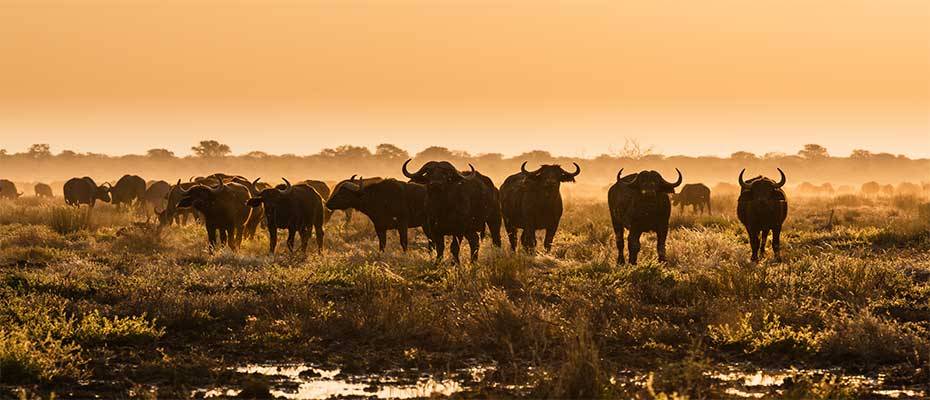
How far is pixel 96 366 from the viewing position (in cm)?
909

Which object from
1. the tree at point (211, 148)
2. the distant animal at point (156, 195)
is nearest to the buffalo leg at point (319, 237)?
the distant animal at point (156, 195)

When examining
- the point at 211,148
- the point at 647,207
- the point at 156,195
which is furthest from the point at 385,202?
the point at 211,148

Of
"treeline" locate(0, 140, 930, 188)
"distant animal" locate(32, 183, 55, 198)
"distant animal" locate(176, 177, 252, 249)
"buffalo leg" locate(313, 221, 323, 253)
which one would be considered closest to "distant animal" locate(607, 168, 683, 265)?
"buffalo leg" locate(313, 221, 323, 253)

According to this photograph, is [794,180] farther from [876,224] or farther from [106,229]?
[106,229]

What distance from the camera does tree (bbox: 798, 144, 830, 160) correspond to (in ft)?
522

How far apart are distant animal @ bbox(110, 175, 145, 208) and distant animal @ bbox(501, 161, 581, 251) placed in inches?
842

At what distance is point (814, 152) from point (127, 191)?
472ft

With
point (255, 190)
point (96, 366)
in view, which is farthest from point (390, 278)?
point (255, 190)

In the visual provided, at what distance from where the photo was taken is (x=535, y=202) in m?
18.4

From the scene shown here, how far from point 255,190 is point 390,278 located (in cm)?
1105

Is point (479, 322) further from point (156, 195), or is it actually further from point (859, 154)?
point (859, 154)

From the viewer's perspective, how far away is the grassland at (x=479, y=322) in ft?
28.0

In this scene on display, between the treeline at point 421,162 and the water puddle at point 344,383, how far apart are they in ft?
473

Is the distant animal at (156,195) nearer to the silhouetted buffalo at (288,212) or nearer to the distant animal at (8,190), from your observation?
the distant animal at (8,190)
